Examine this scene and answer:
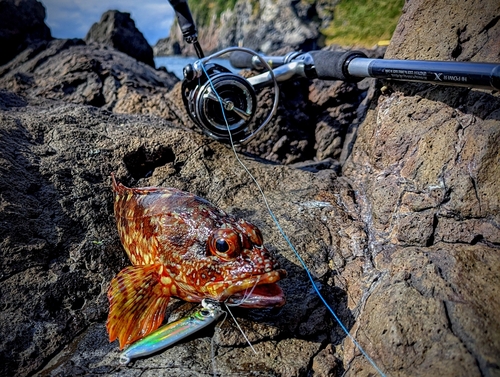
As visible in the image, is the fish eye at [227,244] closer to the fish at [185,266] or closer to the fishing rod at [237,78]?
the fish at [185,266]

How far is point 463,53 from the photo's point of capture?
148 inches

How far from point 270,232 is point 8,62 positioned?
9112 mm

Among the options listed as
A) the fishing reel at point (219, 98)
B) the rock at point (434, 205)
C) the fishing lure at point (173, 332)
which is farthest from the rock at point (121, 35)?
the fishing lure at point (173, 332)

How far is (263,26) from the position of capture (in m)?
63.8

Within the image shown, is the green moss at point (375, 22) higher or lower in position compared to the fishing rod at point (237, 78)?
higher

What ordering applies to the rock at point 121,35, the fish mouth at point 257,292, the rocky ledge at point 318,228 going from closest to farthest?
the rocky ledge at point 318,228 → the fish mouth at point 257,292 → the rock at point 121,35

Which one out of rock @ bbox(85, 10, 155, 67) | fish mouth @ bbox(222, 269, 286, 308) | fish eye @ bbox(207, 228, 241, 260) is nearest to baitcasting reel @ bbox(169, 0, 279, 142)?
fish eye @ bbox(207, 228, 241, 260)

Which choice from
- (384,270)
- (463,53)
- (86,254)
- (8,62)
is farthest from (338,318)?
(8,62)

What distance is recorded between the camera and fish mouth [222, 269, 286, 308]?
2.77m

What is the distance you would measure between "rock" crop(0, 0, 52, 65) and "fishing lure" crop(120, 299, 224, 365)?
961 centimetres

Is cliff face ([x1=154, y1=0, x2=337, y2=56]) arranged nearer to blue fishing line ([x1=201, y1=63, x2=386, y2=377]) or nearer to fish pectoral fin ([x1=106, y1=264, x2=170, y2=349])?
blue fishing line ([x1=201, y1=63, x2=386, y2=377])

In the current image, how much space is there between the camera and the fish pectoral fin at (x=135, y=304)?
290 centimetres

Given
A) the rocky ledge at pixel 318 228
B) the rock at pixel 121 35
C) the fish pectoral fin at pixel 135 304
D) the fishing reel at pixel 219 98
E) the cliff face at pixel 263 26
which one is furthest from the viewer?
the cliff face at pixel 263 26

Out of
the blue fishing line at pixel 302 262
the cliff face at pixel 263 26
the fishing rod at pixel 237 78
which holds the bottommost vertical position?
the blue fishing line at pixel 302 262
